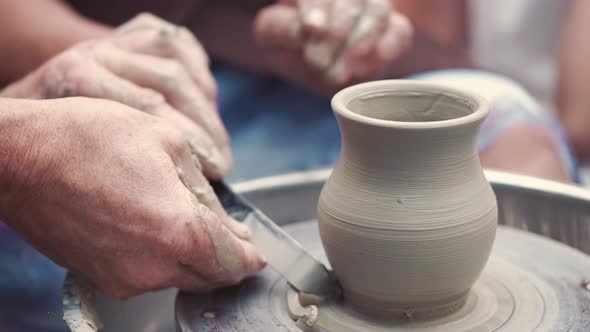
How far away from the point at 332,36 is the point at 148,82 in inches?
17.9

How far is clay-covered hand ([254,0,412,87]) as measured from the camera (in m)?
1.49

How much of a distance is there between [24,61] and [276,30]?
553 mm

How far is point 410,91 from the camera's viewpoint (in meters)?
1.01

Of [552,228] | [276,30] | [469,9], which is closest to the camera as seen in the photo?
[552,228]

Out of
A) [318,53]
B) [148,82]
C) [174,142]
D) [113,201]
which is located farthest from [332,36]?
[113,201]

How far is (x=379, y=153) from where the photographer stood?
2.92ft

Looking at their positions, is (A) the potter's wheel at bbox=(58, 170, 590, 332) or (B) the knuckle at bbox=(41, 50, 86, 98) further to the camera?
(B) the knuckle at bbox=(41, 50, 86, 98)

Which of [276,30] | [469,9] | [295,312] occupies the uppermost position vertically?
[276,30]

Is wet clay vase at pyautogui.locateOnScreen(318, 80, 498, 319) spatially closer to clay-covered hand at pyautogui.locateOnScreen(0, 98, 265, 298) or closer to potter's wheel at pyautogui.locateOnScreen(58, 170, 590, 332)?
potter's wheel at pyautogui.locateOnScreen(58, 170, 590, 332)

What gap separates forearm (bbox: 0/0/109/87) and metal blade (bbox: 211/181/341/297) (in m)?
0.73

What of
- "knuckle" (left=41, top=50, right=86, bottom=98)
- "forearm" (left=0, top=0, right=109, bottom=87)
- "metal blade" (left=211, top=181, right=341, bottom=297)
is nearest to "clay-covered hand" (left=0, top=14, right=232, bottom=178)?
"knuckle" (left=41, top=50, right=86, bottom=98)

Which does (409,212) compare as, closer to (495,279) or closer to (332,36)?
(495,279)

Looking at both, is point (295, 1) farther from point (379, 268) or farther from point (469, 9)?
point (469, 9)

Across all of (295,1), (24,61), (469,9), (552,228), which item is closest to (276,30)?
(295,1)
